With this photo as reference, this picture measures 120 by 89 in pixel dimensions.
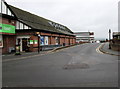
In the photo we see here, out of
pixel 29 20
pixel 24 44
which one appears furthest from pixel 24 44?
pixel 29 20

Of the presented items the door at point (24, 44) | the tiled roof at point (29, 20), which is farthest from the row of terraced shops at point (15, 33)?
the tiled roof at point (29, 20)

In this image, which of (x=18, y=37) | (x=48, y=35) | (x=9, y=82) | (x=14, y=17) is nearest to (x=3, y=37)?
(x=18, y=37)

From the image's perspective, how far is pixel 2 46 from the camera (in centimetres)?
1748

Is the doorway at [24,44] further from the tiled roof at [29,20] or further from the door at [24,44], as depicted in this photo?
the tiled roof at [29,20]

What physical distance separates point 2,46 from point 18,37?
357 centimetres

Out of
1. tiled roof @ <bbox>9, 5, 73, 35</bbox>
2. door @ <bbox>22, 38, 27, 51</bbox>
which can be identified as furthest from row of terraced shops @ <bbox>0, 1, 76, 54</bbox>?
tiled roof @ <bbox>9, 5, 73, 35</bbox>

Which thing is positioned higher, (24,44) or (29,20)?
(29,20)

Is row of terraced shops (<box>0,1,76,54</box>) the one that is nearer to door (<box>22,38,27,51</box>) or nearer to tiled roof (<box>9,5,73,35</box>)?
door (<box>22,38,27,51</box>)

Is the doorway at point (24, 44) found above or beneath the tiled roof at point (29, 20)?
beneath

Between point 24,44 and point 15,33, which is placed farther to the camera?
point 24,44

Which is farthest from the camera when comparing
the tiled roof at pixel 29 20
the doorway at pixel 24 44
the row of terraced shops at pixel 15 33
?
the tiled roof at pixel 29 20

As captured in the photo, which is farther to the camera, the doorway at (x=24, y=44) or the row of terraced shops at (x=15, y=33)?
the doorway at (x=24, y=44)

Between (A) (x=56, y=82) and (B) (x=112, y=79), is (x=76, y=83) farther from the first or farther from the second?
(B) (x=112, y=79)

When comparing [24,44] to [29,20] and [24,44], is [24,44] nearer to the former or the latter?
[24,44]
